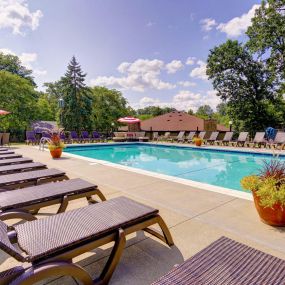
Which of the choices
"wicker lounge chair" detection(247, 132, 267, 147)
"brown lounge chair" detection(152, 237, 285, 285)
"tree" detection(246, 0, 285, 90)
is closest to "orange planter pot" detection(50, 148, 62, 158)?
"brown lounge chair" detection(152, 237, 285, 285)

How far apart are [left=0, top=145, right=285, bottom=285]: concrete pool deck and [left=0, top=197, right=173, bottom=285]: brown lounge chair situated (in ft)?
0.74

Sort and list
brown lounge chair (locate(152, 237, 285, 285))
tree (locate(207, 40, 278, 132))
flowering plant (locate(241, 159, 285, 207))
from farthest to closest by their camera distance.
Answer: tree (locate(207, 40, 278, 132))
flowering plant (locate(241, 159, 285, 207))
brown lounge chair (locate(152, 237, 285, 285))

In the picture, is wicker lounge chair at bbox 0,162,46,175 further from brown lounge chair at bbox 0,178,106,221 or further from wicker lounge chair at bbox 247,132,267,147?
wicker lounge chair at bbox 247,132,267,147

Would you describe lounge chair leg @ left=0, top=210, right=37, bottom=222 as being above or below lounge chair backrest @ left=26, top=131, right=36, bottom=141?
below

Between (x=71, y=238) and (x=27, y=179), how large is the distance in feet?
8.49

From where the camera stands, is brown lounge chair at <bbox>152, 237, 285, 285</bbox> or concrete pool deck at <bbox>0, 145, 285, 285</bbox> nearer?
brown lounge chair at <bbox>152, 237, 285, 285</bbox>

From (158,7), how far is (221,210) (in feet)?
47.5

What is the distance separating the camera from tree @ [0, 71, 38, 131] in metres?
21.5

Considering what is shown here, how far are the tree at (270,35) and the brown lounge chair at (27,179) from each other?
70.2 ft

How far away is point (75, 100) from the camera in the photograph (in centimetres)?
2567

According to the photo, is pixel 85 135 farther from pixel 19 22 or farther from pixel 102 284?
pixel 102 284

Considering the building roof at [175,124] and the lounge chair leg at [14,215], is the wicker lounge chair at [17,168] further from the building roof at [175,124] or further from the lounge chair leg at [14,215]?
the building roof at [175,124]

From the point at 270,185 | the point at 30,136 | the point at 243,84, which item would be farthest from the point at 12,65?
the point at 270,185

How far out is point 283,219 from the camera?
10.3ft
